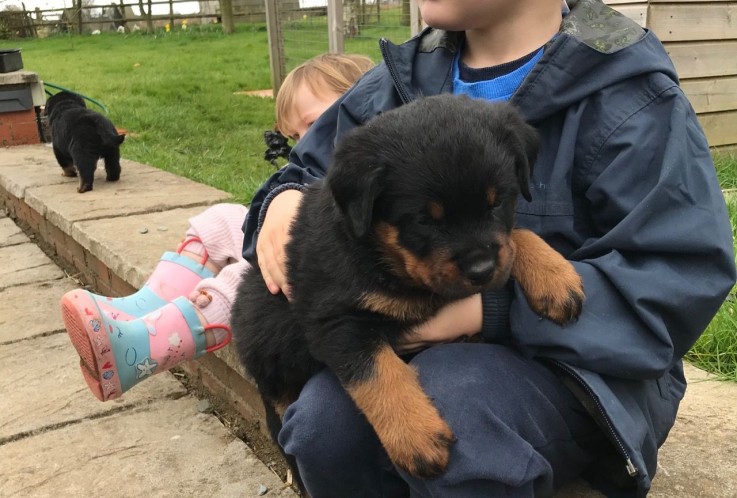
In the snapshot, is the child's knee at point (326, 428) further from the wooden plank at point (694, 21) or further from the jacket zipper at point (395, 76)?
the wooden plank at point (694, 21)

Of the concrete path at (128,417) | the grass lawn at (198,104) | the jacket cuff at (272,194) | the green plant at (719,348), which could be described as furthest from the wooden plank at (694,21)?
the jacket cuff at (272,194)

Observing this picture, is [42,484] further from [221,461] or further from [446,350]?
[446,350]

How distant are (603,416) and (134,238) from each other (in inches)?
120

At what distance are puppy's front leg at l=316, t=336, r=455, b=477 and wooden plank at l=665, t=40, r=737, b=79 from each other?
525 cm

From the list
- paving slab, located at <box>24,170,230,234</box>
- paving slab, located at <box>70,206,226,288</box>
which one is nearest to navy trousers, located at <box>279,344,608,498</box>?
paving slab, located at <box>70,206,226,288</box>

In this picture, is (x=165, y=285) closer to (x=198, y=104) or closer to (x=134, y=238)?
(x=134, y=238)

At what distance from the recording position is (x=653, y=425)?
1.87m

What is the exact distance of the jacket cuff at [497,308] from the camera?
1.86m

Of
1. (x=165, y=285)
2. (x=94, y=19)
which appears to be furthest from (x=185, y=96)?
(x=94, y=19)

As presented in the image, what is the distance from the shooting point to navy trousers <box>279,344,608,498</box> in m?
1.63

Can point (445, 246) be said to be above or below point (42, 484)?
above

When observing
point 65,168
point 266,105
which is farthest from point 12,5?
point 65,168

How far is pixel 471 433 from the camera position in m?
1.65

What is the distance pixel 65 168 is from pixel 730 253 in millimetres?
5603
